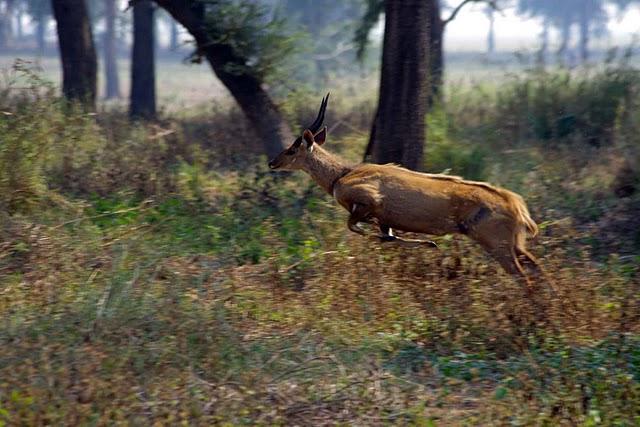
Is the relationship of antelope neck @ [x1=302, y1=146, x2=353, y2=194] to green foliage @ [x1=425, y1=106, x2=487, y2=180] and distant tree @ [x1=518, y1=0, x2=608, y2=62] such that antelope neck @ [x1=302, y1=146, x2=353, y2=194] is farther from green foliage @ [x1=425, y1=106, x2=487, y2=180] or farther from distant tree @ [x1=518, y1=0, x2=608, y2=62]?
distant tree @ [x1=518, y1=0, x2=608, y2=62]

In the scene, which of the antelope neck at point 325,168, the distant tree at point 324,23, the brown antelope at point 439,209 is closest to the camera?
the brown antelope at point 439,209

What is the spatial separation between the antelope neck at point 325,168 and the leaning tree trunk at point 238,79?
4.01 meters

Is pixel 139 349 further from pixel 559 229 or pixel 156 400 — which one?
pixel 559 229

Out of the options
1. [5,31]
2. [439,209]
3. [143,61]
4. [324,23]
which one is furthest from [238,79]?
[5,31]

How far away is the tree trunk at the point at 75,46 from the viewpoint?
18.1 metres

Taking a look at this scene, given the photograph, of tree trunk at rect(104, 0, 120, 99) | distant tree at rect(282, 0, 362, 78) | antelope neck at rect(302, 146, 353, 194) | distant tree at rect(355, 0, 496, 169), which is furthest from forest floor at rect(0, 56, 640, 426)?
distant tree at rect(282, 0, 362, 78)

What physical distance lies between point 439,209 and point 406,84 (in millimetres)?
3270

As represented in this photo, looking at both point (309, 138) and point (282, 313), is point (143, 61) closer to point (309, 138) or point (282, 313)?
point (309, 138)

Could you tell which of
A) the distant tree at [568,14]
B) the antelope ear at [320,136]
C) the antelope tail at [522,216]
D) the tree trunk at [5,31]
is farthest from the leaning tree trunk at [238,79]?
the distant tree at [568,14]

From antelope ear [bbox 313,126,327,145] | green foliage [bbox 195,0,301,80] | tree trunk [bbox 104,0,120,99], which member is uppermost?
green foliage [bbox 195,0,301,80]

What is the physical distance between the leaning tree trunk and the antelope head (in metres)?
3.67

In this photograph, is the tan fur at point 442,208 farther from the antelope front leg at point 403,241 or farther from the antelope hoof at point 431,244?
the antelope hoof at point 431,244

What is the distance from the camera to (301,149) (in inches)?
416

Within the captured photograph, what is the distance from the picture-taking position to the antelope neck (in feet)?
33.8
